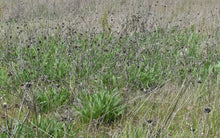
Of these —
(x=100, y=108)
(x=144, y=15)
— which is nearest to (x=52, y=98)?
(x=100, y=108)

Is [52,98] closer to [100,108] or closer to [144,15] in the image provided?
[100,108]

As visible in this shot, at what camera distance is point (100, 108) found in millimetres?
2506

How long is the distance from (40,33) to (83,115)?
2.97 metres

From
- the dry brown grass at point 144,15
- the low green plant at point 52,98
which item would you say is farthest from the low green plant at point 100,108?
the dry brown grass at point 144,15

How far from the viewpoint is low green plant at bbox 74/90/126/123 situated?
2.48 meters

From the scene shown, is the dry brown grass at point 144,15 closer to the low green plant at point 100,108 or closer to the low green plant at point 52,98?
the low green plant at point 52,98

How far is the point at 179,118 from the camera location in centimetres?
247

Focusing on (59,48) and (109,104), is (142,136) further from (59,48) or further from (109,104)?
(59,48)

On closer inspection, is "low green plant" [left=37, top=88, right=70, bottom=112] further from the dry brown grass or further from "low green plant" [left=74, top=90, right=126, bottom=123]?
the dry brown grass

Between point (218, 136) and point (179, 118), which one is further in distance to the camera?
point (179, 118)

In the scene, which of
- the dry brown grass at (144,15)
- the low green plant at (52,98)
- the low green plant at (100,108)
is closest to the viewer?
the low green plant at (100,108)

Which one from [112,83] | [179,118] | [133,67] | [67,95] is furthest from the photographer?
[133,67]

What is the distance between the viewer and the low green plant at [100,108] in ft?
8.15

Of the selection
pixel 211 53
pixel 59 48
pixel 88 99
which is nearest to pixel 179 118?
pixel 88 99
